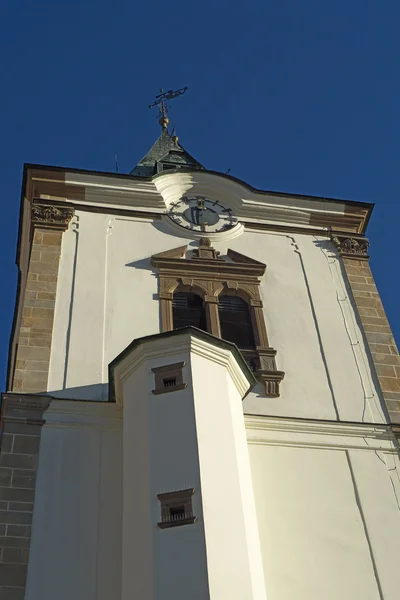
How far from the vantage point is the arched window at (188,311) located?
14.9 meters

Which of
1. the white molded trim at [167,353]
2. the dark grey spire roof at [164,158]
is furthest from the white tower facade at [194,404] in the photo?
the dark grey spire roof at [164,158]

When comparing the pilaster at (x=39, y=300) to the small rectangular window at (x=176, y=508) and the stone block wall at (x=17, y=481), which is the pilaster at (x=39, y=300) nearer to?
the stone block wall at (x=17, y=481)

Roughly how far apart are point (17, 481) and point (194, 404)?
7.84 ft

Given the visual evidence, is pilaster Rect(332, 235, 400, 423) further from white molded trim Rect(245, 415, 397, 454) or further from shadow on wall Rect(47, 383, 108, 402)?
shadow on wall Rect(47, 383, 108, 402)

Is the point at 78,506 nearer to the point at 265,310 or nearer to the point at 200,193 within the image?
the point at 265,310

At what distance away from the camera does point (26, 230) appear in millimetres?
18297

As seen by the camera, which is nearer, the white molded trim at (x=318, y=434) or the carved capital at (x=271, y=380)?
the white molded trim at (x=318, y=434)

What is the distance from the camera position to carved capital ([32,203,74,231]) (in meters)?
16.2

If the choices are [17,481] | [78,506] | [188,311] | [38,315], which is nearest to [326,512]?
[78,506]

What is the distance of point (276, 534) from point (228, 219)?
25.9 ft

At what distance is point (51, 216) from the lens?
16.5 m

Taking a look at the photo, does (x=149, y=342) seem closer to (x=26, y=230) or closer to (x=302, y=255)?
(x=302, y=255)

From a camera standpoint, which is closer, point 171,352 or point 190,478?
point 190,478

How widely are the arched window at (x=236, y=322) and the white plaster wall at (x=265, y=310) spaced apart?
13.6 inches
